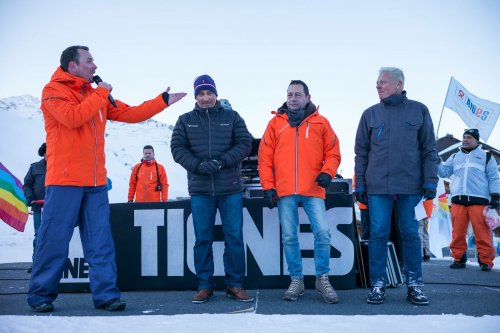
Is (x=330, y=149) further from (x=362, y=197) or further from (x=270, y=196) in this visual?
(x=270, y=196)

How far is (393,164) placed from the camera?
3297 mm

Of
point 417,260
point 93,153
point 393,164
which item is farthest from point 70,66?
point 417,260

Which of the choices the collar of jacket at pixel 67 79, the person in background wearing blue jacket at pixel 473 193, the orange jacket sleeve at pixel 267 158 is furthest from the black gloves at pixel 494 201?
the collar of jacket at pixel 67 79

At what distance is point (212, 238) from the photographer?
3.49 metres

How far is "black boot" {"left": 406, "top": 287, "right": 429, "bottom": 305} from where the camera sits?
314cm

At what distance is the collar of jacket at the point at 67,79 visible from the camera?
3.20 meters

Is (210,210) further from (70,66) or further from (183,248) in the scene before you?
(70,66)

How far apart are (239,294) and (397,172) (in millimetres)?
1647

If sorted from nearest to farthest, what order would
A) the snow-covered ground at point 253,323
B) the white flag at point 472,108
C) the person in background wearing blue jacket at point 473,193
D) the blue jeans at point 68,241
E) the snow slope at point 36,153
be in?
1. the snow-covered ground at point 253,323
2. the blue jeans at point 68,241
3. the person in background wearing blue jacket at point 473,193
4. the white flag at point 472,108
5. the snow slope at point 36,153

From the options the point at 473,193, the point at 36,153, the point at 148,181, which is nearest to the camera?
the point at 473,193

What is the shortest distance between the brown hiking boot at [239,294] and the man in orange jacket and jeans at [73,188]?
895 millimetres

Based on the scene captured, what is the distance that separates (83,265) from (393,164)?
314cm

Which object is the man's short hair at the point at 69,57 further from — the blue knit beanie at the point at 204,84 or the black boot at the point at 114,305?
the black boot at the point at 114,305

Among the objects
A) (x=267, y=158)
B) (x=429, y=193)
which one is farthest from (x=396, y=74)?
(x=267, y=158)
